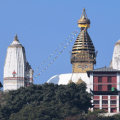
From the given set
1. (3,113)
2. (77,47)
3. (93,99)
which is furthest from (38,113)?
(77,47)

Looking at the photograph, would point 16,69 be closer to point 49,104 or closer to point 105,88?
point 105,88

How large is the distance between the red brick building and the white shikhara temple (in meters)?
32.5

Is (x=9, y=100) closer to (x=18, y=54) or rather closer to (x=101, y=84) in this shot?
(x=101, y=84)

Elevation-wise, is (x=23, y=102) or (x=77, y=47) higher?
(x=77, y=47)

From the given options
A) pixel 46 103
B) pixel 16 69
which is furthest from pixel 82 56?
pixel 46 103

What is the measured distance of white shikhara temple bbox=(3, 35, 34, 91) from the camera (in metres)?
152

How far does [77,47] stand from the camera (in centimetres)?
16612

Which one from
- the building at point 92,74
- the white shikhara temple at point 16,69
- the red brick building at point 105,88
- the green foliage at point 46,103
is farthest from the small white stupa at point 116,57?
the green foliage at point 46,103

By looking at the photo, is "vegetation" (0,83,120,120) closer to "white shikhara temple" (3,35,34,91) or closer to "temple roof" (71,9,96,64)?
"white shikhara temple" (3,35,34,91)

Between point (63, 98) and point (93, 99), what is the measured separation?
1396 centimetres

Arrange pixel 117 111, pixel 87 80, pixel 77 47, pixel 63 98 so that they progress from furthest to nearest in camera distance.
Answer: pixel 77 47 < pixel 87 80 < pixel 117 111 < pixel 63 98

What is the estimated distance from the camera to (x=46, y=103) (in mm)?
105312

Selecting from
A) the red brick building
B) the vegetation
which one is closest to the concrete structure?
the red brick building

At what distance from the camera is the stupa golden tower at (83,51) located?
161625mm
